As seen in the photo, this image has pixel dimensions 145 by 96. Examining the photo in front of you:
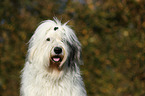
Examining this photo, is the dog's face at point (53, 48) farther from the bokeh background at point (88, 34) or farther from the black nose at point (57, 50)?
the bokeh background at point (88, 34)

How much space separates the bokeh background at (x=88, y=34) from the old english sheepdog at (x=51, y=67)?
4053mm

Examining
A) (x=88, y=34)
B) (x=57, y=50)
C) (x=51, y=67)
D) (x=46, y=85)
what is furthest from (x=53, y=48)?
(x=88, y=34)

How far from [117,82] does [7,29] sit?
384cm

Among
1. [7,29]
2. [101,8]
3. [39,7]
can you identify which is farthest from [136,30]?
[7,29]

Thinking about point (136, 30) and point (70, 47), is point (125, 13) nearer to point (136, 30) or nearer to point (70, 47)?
point (136, 30)

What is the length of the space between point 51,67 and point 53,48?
14.8 inches

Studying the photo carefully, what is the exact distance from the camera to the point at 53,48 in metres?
4.01

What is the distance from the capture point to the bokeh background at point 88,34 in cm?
839

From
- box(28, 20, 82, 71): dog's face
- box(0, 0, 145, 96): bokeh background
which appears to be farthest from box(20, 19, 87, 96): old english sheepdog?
box(0, 0, 145, 96): bokeh background

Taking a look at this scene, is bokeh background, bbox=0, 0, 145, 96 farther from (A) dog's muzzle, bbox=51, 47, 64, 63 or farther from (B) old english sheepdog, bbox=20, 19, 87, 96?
(A) dog's muzzle, bbox=51, 47, 64, 63

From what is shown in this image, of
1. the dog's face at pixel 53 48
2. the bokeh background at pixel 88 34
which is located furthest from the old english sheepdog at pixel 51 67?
the bokeh background at pixel 88 34

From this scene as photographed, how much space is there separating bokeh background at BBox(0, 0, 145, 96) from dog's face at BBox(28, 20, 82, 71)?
157 inches

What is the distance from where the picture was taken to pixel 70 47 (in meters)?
4.33

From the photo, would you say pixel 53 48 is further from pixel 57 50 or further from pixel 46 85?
pixel 46 85
